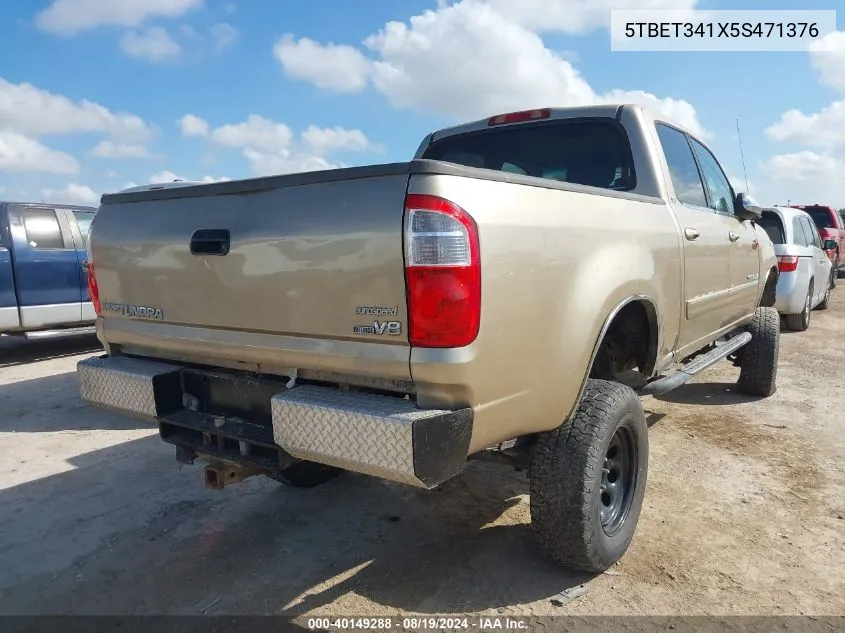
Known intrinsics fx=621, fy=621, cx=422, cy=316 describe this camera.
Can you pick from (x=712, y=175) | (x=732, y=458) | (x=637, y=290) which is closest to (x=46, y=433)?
(x=637, y=290)

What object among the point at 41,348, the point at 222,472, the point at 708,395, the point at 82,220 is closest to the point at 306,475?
the point at 222,472

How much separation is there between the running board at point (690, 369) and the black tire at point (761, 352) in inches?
17.3

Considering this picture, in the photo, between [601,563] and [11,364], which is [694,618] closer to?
[601,563]

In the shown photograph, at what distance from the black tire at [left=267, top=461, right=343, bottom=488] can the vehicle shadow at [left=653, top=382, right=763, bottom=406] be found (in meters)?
3.23

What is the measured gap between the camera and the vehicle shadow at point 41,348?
793 cm

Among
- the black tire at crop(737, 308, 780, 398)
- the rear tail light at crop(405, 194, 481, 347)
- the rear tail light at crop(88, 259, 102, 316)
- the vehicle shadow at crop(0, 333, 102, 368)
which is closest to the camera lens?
the rear tail light at crop(405, 194, 481, 347)

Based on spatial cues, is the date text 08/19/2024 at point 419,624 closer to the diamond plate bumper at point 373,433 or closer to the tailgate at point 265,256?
the diamond plate bumper at point 373,433

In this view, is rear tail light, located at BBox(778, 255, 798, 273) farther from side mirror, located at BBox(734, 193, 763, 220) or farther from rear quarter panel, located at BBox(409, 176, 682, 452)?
rear quarter panel, located at BBox(409, 176, 682, 452)

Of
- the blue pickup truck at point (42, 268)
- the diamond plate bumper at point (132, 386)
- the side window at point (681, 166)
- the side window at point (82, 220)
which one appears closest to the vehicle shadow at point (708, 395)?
the side window at point (681, 166)

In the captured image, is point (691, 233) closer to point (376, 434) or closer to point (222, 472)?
point (376, 434)

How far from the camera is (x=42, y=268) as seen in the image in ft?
24.6

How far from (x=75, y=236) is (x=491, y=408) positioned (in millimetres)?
7567

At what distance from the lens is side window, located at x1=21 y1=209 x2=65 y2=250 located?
24.6ft

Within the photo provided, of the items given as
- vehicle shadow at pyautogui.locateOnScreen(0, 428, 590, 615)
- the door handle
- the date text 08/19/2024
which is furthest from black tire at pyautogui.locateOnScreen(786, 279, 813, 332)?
the date text 08/19/2024
